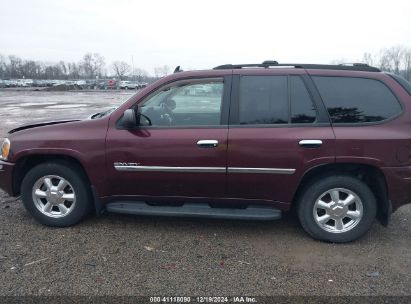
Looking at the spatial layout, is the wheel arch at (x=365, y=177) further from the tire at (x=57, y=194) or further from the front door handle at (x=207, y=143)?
the tire at (x=57, y=194)

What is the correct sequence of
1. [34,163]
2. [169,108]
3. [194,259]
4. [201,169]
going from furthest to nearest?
[34,163] → [169,108] → [201,169] → [194,259]

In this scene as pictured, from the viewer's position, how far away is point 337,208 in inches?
148

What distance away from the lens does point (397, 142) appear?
3508mm

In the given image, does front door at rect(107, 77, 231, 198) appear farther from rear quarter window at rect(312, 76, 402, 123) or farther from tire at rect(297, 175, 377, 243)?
rear quarter window at rect(312, 76, 402, 123)

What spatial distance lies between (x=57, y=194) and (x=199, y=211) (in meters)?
1.61

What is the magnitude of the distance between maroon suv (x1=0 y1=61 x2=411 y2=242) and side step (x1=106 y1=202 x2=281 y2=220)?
0.4 inches

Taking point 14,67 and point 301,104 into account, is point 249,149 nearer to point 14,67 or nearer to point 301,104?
point 301,104

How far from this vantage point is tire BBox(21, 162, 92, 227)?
158 inches

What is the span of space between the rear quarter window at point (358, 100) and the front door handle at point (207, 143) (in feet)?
3.90

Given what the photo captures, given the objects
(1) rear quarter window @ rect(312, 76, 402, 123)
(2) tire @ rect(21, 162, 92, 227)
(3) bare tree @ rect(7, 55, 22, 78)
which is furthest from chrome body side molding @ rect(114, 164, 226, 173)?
(3) bare tree @ rect(7, 55, 22, 78)

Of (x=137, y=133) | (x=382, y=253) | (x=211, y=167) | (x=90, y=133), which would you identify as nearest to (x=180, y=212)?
(x=211, y=167)

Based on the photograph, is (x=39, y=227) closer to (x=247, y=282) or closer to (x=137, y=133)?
(x=137, y=133)

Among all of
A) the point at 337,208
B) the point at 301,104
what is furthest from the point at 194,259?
the point at 301,104

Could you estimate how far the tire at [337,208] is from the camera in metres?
3.70
